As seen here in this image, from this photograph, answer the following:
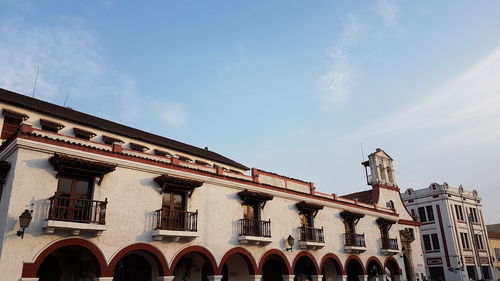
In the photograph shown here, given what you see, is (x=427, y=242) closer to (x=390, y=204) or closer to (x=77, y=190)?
(x=390, y=204)

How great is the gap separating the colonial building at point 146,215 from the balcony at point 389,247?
3.1 inches

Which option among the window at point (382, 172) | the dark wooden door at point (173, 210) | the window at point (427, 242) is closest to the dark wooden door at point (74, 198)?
the dark wooden door at point (173, 210)

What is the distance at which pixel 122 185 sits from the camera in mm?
15180

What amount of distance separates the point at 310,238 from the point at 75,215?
13323 mm

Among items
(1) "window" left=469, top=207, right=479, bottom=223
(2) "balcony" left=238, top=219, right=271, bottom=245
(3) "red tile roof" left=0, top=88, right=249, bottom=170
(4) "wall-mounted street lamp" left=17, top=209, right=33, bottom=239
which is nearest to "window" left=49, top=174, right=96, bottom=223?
(4) "wall-mounted street lamp" left=17, top=209, right=33, bottom=239

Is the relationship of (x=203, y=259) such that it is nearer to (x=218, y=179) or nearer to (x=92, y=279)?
(x=218, y=179)

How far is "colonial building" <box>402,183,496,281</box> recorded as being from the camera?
3919 centimetres

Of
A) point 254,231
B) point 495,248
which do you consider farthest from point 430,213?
point 254,231

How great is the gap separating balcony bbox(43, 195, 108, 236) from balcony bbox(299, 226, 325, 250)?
11626 mm

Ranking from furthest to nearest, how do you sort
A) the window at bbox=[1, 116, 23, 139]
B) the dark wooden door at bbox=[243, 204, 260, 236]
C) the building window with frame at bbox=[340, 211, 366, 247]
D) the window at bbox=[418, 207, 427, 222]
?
the window at bbox=[418, 207, 427, 222]
the building window with frame at bbox=[340, 211, 366, 247]
the dark wooden door at bbox=[243, 204, 260, 236]
the window at bbox=[1, 116, 23, 139]

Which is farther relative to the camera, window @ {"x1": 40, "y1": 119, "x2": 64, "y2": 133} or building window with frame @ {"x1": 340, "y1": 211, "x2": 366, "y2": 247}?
building window with frame @ {"x1": 340, "y1": 211, "x2": 366, "y2": 247}

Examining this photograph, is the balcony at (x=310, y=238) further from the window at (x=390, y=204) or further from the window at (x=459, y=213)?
the window at (x=459, y=213)

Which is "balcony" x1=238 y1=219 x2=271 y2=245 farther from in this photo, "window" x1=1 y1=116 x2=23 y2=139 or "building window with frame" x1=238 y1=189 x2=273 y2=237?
"window" x1=1 y1=116 x2=23 y2=139

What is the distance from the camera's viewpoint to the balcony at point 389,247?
27.2m
